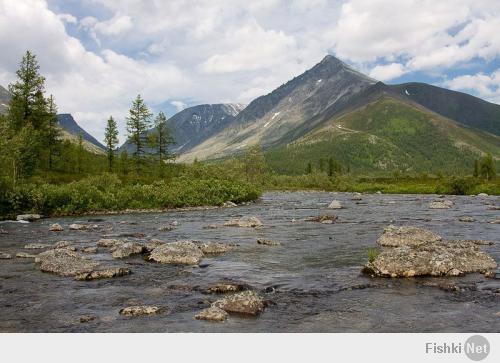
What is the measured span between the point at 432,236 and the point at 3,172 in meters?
51.9

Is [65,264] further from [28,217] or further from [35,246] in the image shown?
[28,217]

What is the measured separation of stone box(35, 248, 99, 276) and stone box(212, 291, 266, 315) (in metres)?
8.99

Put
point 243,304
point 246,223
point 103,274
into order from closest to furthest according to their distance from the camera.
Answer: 1. point 243,304
2. point 103,274
3. point 246,223

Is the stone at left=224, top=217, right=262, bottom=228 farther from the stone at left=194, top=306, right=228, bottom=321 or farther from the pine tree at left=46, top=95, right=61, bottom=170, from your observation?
the pine tree at left=46, top=95, right=61, bottom=170

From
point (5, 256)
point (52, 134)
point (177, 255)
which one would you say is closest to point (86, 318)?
point (177, 255)

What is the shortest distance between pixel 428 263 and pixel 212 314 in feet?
32.8

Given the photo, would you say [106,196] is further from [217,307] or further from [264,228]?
[217,307]

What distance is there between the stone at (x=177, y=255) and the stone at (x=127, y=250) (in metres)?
1.81

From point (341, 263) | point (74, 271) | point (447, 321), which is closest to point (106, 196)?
point (74, 271)

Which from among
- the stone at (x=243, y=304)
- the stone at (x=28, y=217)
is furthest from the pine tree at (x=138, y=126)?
the stone at (x=243, y=304)

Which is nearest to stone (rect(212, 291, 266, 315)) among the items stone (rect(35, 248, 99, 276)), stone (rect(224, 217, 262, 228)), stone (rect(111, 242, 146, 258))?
stone (rect(35, 248, 99, 276))

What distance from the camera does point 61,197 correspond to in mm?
54750

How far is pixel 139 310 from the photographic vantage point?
1386 cm
